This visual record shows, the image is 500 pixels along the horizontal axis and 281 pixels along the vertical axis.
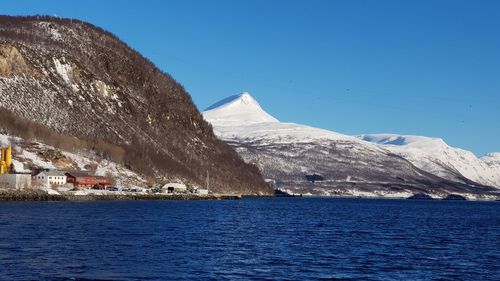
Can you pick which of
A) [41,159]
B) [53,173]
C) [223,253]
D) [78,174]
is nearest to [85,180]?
[78,174]

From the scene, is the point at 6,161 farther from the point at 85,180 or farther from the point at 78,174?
the point at 85,180

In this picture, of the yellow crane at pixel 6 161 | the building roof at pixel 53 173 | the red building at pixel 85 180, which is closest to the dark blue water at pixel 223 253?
the yellow crane at pixel 6 161

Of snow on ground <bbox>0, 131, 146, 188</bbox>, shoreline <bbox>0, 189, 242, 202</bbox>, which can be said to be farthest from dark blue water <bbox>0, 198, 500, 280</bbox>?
snow on ground <bbox>0, 131, 146, 188</bbox>

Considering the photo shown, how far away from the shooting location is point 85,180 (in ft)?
579

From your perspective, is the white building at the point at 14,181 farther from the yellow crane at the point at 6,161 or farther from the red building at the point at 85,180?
the red building at the point at 85,180

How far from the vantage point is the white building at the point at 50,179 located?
6166 inches

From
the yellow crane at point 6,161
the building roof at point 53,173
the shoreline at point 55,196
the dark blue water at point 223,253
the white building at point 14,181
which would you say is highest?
the yellow crane at point 6,161

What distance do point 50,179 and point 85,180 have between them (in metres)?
15.7

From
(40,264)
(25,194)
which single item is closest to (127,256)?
(40,264)

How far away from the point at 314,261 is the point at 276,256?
3.59 metres

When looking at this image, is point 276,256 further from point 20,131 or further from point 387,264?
point 20,131

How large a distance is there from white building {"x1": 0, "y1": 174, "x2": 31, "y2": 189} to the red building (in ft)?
75.5

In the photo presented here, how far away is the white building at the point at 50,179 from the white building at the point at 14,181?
607 centimetres

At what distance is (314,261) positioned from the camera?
181 feet
